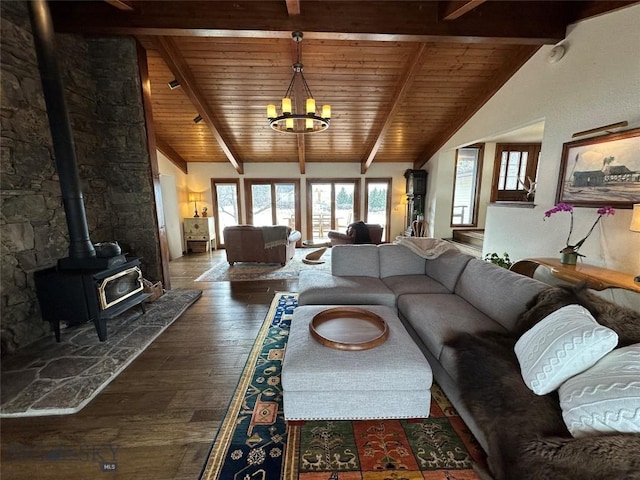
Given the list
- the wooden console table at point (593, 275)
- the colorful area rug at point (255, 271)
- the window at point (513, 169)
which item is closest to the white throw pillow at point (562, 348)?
the wooden console table at point (593, 275)

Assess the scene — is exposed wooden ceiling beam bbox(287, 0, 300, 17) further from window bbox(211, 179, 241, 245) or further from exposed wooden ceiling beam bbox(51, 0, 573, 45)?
window bbox(211, 179, 241, 245)

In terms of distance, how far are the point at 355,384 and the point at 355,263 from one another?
1754 mm

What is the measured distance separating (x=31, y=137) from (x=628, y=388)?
14.6 ft

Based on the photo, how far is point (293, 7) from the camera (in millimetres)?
2787

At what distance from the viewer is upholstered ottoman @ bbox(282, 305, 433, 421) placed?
4.95 feet

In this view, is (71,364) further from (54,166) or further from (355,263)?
(355,263)

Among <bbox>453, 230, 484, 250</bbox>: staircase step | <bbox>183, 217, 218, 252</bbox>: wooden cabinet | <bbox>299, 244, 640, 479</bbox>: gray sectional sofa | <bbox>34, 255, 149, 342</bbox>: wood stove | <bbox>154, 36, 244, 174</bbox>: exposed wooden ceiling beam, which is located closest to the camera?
<bbox>299, 244, 640, 479</bbox>: gray sectional sofa

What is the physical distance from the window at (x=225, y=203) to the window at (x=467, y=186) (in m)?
5.72

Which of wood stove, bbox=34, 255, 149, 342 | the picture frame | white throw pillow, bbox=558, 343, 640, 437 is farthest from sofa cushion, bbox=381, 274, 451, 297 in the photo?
wood stove, bbox=34, 255, 149, 342

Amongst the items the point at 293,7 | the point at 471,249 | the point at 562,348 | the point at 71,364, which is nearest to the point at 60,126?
the point at 71,364

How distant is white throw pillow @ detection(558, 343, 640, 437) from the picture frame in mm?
2215

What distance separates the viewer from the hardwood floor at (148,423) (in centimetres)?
142

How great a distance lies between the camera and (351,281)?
2.90 meters

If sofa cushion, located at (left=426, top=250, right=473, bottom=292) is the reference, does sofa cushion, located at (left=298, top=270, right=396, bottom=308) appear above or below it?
below
